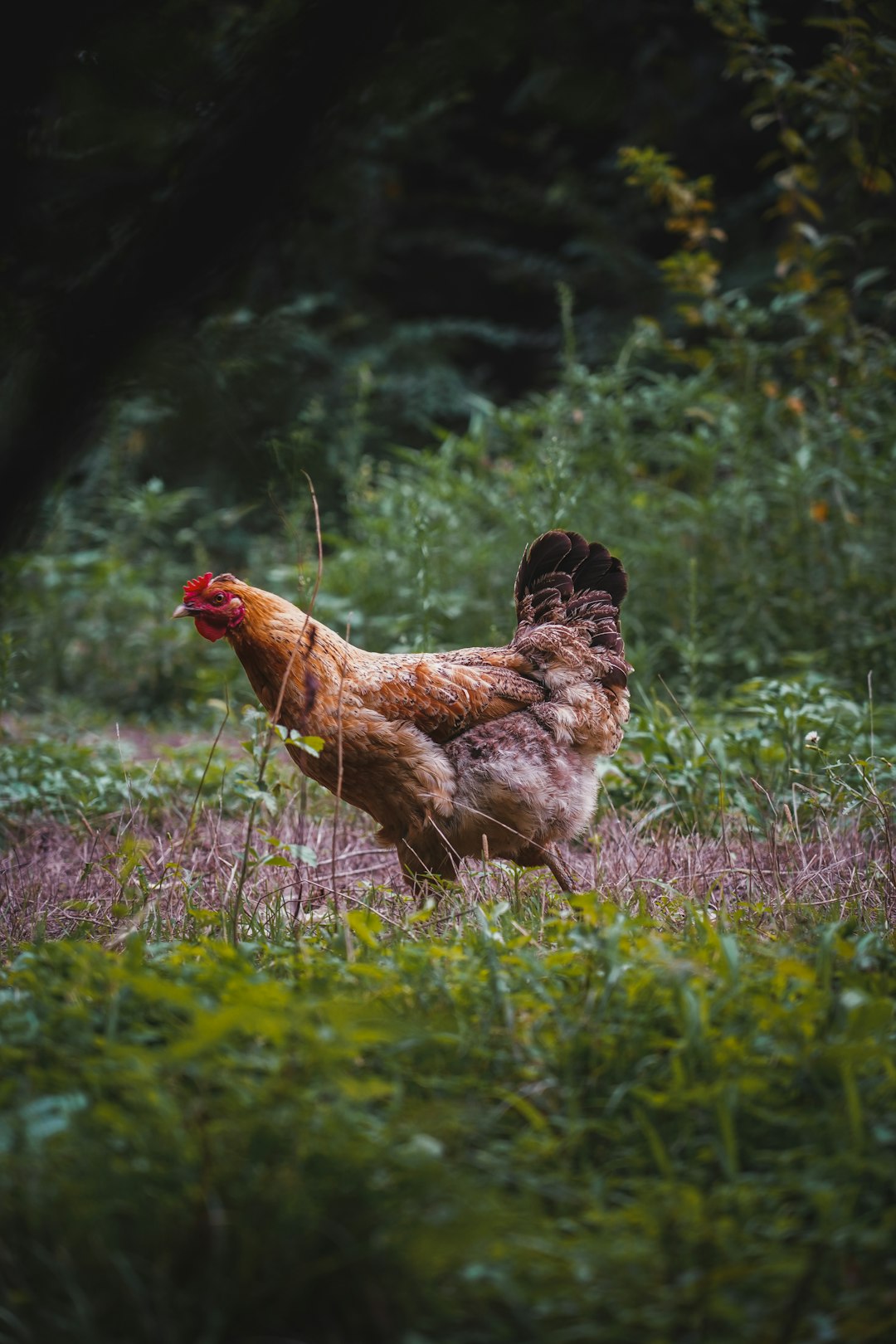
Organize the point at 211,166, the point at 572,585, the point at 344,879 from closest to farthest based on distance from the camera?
the point at 211,166
the point at 344,879
the point at 572,585

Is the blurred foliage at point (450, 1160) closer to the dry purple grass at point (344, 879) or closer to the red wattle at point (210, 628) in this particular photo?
the dry purple grass at point (344, 879)

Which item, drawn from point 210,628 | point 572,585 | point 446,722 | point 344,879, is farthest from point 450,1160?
point 572,585

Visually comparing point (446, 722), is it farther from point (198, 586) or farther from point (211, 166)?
point (211, 166)

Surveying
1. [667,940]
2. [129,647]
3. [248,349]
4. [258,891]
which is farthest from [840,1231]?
[129,647]

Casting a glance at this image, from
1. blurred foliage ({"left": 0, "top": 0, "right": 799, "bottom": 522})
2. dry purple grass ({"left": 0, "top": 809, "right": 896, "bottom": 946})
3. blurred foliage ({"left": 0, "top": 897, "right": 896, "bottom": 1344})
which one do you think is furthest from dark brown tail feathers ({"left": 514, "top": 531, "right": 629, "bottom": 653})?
blurred foliage ({"left": 0, "top": 897, "right": 896, "bottom": 1344})

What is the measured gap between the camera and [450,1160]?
5.78ft

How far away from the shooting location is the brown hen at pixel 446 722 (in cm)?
362

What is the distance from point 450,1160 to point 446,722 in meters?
2.13

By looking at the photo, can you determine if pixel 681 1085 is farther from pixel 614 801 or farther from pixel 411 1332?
pixel 614 801

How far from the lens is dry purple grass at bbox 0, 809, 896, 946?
3.11 m

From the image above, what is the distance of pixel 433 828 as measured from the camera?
3756 mm

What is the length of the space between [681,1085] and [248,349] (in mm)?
1657

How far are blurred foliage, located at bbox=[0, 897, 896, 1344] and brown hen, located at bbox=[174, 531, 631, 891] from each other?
1.40m

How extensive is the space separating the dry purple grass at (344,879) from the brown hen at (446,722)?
0.19 meters
